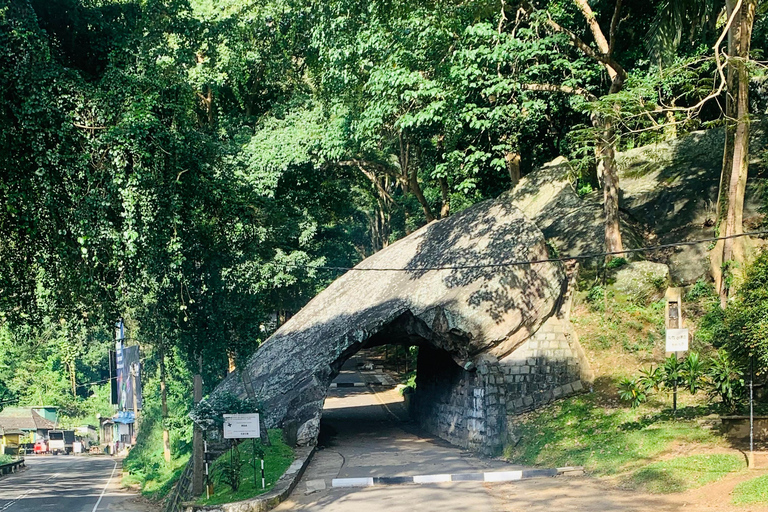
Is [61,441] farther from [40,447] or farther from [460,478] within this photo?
[460,478]

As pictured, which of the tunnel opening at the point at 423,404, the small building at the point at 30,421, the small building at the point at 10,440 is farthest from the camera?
the small building at the point at 30,421

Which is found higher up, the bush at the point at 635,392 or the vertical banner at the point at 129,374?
the bush at the point at 635,392

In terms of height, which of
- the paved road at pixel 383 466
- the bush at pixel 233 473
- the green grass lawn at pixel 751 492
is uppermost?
the green grass lawn at pixel 751 492

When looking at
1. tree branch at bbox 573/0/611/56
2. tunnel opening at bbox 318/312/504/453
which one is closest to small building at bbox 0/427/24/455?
tunnel opening at bbox 318/312/504/453

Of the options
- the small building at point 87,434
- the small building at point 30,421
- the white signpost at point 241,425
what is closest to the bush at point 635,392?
the white signpost at point 241,425

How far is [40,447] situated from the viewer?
255 ft

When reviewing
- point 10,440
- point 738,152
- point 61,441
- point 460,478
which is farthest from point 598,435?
point 61,441

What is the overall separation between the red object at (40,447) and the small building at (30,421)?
0.60 m

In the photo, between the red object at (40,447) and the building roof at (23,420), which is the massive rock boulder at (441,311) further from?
the red object at (40,447)

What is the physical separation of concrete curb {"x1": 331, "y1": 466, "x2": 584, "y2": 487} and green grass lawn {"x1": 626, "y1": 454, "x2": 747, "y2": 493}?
71.6 inches

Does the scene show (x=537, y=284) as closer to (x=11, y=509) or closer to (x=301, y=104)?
(x=301, y=104)

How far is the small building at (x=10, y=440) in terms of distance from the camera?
226 feet

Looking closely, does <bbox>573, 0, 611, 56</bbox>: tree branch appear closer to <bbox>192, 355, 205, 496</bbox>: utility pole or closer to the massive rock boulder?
the massive rock boulder

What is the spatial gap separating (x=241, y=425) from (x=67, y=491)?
23.7 m
